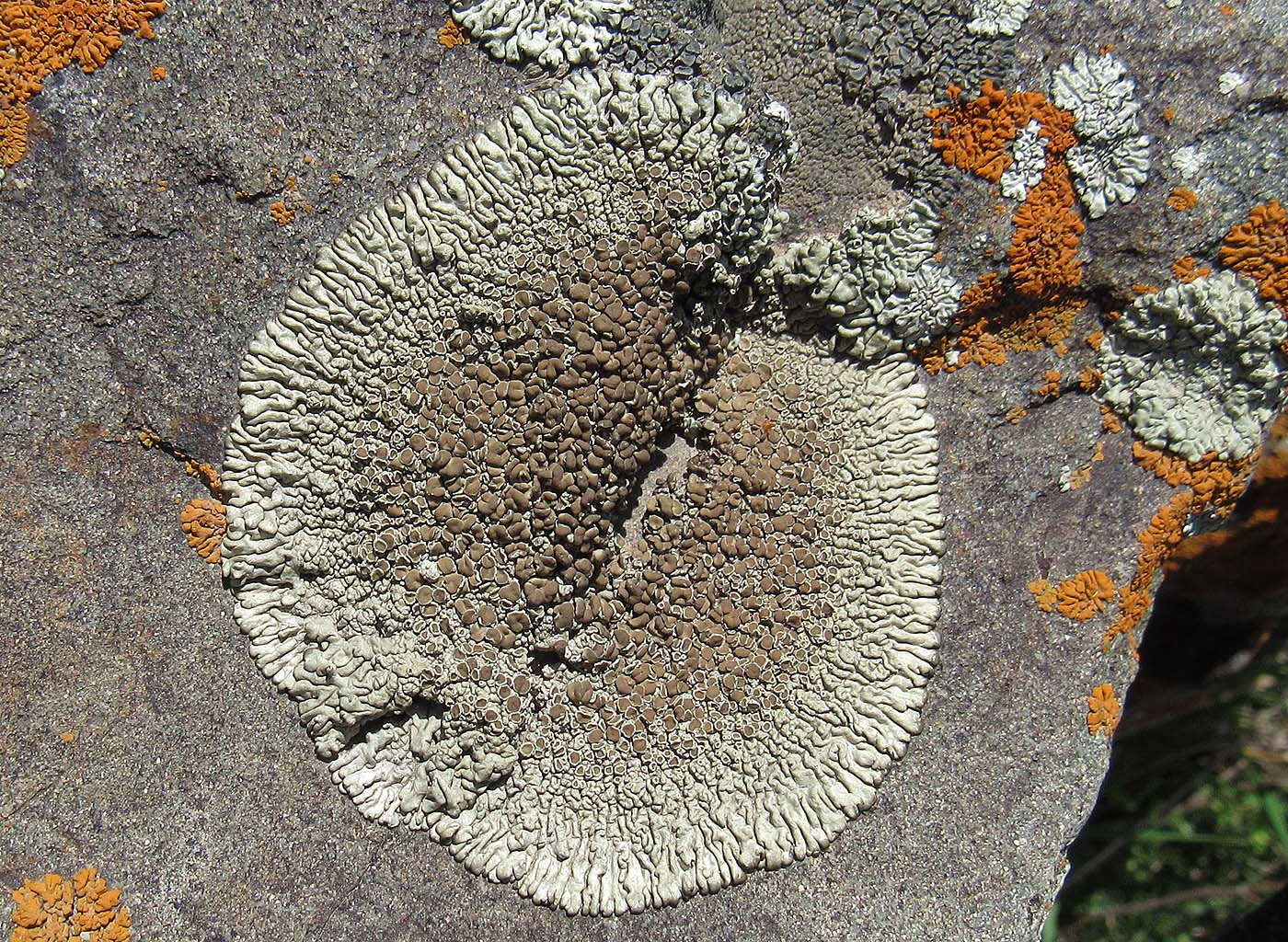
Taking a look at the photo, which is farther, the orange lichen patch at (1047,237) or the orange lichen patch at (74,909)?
the orange lichen patch at (1047,237)

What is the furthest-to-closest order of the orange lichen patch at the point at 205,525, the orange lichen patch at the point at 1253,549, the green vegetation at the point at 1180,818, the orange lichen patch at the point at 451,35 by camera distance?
the green vegetation at the point at 1180,818, the orange lichen patch at the point at 1253,549, the orange lichen patch at the point at 205,525, the orange lichen patch at the point at 451,35

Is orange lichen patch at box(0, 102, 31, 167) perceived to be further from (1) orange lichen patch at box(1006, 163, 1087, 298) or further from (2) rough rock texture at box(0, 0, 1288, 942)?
(1) orange lichen patch at box(1006, 163, 1087, 298)

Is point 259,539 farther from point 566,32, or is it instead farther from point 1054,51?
point 1054,51

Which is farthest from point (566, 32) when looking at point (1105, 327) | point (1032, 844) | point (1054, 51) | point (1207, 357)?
point (1032, 844)

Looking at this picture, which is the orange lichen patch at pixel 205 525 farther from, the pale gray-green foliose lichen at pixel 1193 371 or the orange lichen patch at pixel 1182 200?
the orange lichen patch at pixel 1182 200

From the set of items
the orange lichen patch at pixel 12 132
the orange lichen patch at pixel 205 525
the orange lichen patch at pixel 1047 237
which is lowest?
the orange lichen patch at pixel 205 525

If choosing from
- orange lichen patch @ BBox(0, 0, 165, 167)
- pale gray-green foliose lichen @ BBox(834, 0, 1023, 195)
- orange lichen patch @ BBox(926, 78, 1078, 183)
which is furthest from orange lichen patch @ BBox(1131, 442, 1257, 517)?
orange lichen patch @ BBox(0, 0, 165, 167)

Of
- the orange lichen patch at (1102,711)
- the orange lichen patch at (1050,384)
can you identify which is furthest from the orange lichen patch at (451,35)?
the orange lichen patch at (1102,711)
